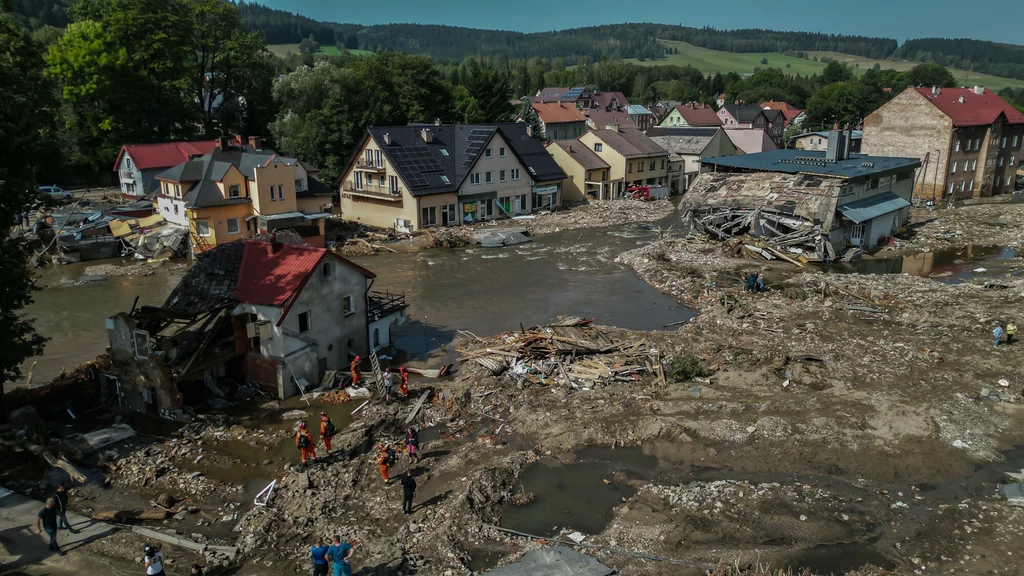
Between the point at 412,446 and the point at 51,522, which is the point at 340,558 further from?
the point at 51,522

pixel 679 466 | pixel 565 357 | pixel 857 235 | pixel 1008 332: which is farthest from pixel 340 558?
pixel 857 235

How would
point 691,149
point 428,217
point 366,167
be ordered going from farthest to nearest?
point 691,149 < point 366,167 < point 428,217

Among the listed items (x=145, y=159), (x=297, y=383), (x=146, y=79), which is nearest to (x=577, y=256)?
(x=297, y=383)

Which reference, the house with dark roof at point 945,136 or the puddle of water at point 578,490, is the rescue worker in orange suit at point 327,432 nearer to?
the puddle of water at point 578,490

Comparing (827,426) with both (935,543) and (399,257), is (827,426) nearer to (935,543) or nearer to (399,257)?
(935,543)

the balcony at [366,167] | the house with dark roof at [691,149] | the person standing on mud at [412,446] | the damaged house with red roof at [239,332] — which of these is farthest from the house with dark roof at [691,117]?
the person standing on mud at [412,446]

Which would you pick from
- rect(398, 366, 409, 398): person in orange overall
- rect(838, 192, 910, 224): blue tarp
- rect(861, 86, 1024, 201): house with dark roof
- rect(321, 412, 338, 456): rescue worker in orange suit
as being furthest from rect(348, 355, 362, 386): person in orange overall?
rect(861, 86, 1024, 201): house with dark roof

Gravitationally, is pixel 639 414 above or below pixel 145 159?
below
